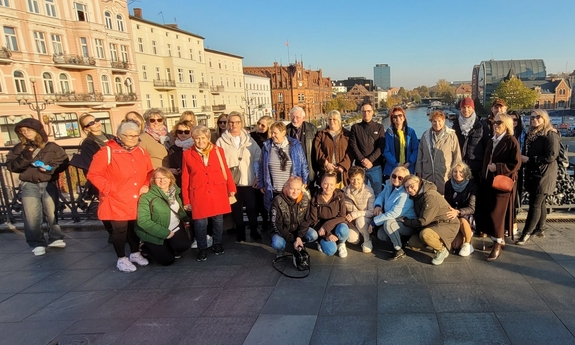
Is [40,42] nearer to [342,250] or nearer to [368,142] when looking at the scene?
[368,142]

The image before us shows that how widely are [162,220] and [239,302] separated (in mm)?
1642

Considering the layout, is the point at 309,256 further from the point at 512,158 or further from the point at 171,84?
the point at 171,84

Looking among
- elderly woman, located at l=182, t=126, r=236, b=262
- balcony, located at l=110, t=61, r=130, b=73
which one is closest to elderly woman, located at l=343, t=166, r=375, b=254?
elderly woman, located at l=182, t=126, r=236, b=262

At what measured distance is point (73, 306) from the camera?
3537mm

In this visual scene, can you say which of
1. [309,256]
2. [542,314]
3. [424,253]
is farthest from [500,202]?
[309,256]

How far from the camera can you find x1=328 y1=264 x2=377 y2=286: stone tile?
3.67m

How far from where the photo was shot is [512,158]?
4020mm

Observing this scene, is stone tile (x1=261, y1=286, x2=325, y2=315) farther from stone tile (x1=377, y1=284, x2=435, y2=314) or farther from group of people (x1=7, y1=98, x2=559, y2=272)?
group of people (x1=7, y1=98, x2=559, y2=272)

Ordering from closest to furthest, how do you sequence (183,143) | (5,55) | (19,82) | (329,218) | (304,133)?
(329,218), (183,143), (304,133), (5,55), (19,82)

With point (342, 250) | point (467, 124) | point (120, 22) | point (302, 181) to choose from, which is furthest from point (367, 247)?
point (120, 22)

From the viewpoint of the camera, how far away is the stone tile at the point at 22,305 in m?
3.39

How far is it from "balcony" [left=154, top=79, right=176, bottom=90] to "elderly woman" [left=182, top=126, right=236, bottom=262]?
122 ft

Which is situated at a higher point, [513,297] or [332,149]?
[332,149]

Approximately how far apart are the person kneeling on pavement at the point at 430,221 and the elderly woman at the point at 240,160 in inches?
85.7
